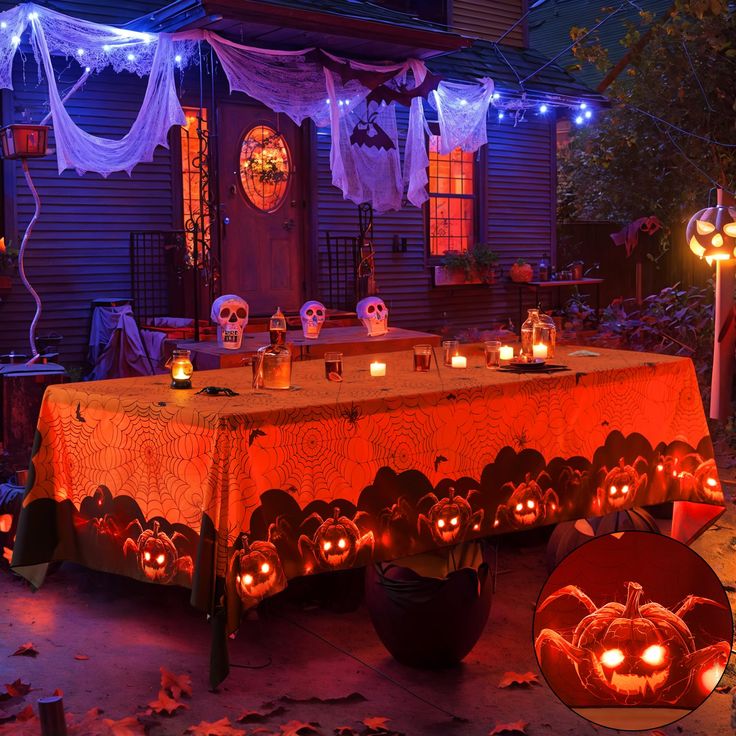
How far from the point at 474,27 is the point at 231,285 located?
6.44m

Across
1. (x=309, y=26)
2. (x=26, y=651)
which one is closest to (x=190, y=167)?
(x=309, y=26)

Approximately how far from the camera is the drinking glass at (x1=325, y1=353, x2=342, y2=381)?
15.7 ft

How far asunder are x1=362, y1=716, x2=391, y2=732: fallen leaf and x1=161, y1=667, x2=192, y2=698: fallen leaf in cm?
72

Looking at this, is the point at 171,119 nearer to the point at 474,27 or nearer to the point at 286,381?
the point at 286,381

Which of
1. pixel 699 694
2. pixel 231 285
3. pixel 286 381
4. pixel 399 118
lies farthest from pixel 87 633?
pixel 399 118

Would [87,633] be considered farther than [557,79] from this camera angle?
No

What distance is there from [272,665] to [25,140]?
18.8ft

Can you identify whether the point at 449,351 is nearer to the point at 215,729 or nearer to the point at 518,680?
the point at 518,680

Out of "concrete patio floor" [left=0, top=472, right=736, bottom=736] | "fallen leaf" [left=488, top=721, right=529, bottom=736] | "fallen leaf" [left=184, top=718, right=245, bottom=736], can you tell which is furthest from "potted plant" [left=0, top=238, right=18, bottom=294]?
"fallen leaf" [left=488, top=721, right=529, bottom=736]

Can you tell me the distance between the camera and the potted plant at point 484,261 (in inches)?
586

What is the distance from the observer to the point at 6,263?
402 inches

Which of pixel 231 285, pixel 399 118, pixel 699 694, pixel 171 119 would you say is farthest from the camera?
pixel 399 118

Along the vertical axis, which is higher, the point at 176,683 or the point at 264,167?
the point at 264,167

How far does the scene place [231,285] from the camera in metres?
12.0
